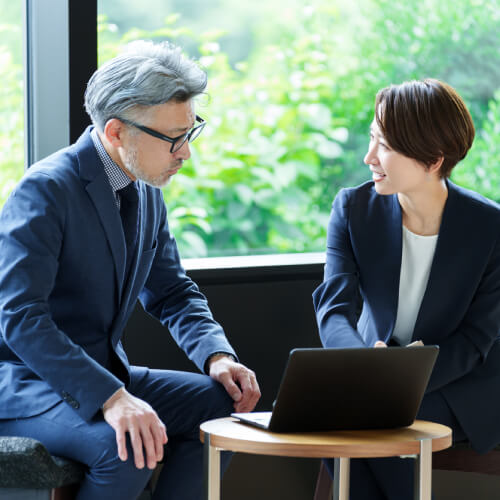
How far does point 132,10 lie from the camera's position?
10.2 feet

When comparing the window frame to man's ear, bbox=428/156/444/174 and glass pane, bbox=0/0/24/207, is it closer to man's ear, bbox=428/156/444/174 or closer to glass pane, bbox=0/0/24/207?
glass pane, bbox=0/0/24/207

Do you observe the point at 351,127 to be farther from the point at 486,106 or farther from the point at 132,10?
the point at 132,10

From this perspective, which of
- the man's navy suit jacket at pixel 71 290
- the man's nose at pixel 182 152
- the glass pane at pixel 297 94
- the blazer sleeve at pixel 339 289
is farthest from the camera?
the glass pane at pixel 297 94

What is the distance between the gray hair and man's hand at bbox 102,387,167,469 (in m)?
0.68

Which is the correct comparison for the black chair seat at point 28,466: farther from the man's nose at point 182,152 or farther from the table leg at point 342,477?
the man's nose at point 182,152

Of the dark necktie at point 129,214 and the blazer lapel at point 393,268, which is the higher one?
the dark necktie at point 129,214

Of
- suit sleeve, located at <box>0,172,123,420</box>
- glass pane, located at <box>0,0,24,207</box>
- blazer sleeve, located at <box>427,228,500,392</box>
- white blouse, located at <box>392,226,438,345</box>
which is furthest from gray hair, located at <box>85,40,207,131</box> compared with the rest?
blazer sleeve, located at <box>427,228,500,392</box>

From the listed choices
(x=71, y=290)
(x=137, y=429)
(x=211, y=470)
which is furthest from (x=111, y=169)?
(x=211, y=470)

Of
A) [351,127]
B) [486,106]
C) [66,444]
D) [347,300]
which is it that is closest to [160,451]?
[66,444]

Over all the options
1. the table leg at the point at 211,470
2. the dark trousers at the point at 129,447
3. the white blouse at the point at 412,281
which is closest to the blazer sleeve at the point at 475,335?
the white blouse at the point at 412,281

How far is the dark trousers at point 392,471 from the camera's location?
6.40 ft

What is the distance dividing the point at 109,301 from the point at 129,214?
23 centimetres

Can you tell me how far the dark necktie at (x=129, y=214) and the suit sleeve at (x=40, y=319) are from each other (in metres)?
0.24

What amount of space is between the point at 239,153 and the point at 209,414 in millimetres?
1710
